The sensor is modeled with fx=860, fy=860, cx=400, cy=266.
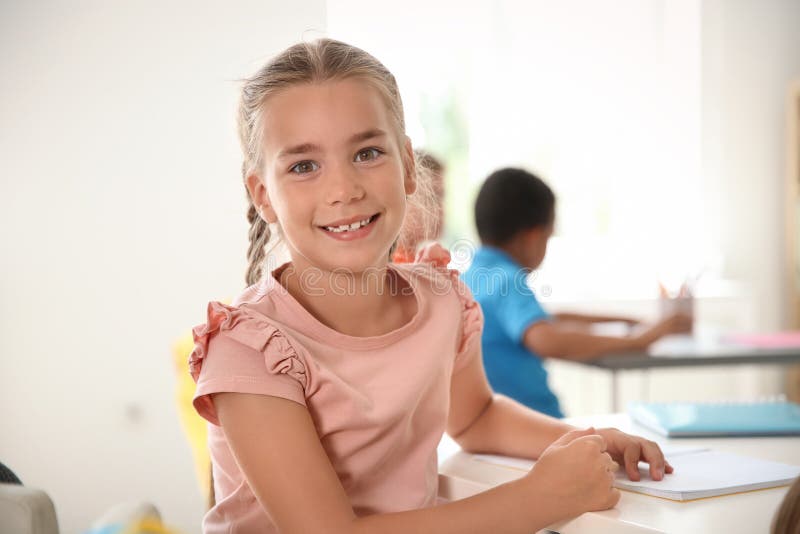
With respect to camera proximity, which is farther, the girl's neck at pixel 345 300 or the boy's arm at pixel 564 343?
the boy's arm at pixel 564 343

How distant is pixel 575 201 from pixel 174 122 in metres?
3.11

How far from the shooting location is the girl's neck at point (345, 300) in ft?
3.17

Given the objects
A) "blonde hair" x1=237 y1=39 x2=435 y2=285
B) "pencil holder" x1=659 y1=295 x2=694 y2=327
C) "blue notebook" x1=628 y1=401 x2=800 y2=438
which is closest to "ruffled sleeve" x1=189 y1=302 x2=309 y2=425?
"blonde hair" x1=237 y1=39 x2=435 y2=285

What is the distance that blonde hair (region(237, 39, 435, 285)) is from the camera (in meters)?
0.90

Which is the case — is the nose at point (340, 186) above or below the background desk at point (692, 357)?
above

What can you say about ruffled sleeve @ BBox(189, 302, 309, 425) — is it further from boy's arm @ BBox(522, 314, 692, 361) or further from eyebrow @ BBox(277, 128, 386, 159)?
boy's arm @ BBox(522, 314, 692, 361)

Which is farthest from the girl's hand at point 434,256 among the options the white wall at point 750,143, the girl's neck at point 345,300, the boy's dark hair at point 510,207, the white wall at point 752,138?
the white wall at point 752,138

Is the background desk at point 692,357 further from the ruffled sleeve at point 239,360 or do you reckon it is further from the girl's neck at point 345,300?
the ruffled sleeve at point 239,360

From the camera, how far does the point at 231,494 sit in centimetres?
89

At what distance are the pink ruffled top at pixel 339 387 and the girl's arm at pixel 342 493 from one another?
37mm

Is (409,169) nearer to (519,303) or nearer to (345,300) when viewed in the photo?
(345,300)

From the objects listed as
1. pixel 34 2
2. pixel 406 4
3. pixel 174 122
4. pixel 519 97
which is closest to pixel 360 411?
pixel 174 122

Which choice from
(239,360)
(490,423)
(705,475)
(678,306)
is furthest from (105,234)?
(678,306)

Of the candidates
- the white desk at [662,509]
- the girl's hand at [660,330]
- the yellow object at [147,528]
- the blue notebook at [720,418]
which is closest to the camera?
the yellow object at [147,528]
